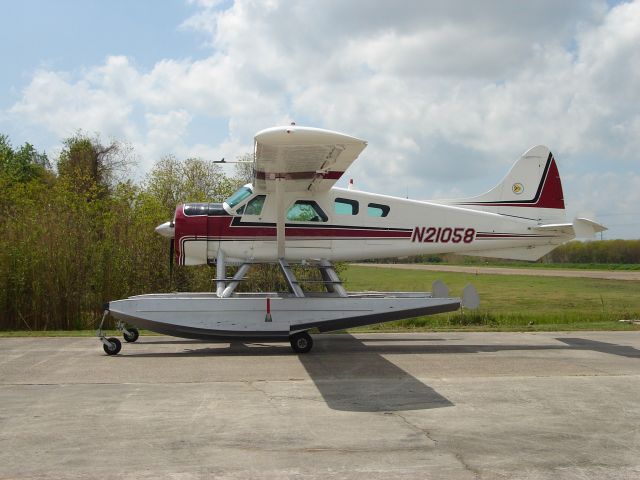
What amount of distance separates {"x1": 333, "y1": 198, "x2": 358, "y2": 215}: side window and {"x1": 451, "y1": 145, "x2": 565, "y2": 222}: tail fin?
81.7 inches

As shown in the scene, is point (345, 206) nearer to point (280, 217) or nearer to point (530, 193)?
point (280, 217)

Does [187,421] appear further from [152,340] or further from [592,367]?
[152,340]

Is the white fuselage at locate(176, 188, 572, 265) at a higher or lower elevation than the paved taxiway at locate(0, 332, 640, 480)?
higher

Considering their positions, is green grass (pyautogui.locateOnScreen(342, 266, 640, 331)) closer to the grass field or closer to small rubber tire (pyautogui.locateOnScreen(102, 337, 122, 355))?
the grass field

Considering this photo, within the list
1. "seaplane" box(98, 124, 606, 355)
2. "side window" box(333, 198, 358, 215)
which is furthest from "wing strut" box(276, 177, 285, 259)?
"side window" box(333, 198, 358, 215)

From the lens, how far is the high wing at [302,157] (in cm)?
825

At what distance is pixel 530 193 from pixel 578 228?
3.75ft

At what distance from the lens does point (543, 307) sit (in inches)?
1000

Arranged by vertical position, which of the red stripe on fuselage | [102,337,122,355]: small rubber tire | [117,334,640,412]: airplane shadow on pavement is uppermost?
the red stripe on fuselage

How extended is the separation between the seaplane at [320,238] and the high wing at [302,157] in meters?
0.03

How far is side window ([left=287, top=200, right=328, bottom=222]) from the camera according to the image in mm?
11734

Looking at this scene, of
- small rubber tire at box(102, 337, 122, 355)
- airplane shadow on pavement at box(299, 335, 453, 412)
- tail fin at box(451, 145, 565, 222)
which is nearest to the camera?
airplane shadow on pavement at box(299, 335, 453, 412)

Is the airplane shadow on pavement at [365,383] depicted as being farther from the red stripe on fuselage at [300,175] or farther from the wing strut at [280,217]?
the red stripe on fuselage at [300,175]

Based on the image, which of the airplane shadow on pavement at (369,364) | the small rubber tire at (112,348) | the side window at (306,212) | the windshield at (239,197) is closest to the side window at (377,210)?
the side window at (306,212)
